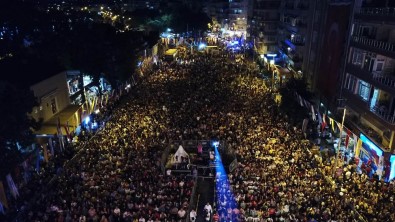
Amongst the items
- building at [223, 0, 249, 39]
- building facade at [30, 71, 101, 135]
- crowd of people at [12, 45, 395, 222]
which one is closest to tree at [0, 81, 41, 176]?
crowd of people at [12, 45, 395, 222]

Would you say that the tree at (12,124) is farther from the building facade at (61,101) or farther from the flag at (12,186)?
the building facade at (61,101)

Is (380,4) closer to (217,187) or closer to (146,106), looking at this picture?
(217,187)

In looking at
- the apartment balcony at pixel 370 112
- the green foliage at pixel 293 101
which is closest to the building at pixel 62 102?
the green foliage at pixel 293 101

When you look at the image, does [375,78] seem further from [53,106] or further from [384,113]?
[53,106]

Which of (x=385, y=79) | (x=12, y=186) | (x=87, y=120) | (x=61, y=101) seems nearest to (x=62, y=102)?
(x=61, y=101)

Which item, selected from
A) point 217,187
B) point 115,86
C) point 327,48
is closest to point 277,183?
point 217,187

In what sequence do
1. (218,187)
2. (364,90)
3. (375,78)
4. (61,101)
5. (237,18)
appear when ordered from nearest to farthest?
(218,187)
(375,78)
(364,90)
(61,101)
(237,18)
